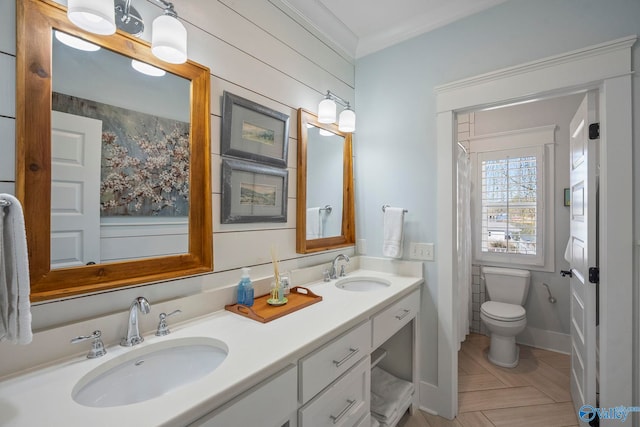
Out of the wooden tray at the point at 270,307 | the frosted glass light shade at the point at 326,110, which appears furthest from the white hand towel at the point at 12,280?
the frosted glass light shade at the point at 326,110

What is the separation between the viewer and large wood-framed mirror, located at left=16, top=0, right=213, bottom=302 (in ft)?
2.79

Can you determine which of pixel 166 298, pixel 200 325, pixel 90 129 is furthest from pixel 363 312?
pixel 90 129

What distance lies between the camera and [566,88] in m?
1.53

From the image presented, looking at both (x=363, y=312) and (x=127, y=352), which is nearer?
(x=127, y=352)

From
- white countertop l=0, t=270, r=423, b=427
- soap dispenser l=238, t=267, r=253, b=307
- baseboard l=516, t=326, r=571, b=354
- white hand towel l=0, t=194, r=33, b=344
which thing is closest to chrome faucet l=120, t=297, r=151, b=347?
white countertop l=0, t=270, r=423, b=427

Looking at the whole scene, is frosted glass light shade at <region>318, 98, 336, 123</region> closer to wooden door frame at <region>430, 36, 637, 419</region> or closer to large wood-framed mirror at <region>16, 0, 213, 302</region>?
large wood-framed mirror at <region>16, 0, 213, 302</region>

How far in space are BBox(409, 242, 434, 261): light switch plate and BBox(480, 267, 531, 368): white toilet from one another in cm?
104

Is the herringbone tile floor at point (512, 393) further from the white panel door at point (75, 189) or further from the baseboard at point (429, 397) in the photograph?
the white panel door at point (75, 189)

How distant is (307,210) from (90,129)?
3.69 ft

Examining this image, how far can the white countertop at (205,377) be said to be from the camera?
65 cm

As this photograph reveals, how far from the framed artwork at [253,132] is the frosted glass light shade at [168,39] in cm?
30

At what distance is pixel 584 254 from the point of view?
63.2 inches

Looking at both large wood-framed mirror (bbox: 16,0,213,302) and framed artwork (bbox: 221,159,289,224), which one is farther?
framed artwork (bbox: 221,159,289,224)

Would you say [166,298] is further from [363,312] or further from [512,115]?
[512,115]
